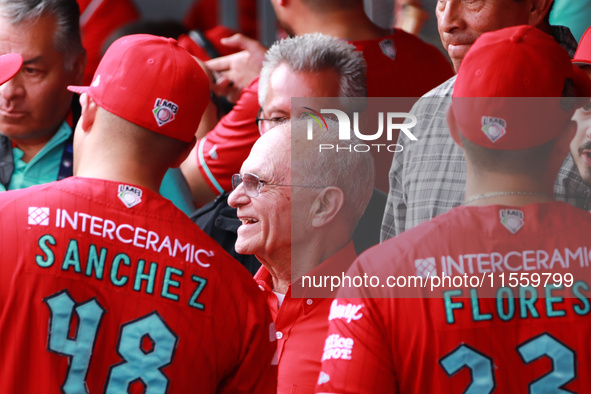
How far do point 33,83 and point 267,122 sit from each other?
36.0 inches

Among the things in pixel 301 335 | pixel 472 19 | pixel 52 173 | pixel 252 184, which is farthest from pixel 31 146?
pixel 472 19

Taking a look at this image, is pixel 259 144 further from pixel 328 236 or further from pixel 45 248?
pixel 45 248

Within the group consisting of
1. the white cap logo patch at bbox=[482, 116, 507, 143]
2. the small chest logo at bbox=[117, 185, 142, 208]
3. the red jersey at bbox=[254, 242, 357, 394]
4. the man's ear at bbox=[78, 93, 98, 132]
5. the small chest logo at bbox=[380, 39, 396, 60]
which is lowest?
the red jersey at bbox=[254, 242, 357, 394]

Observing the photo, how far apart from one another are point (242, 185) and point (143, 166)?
426mm

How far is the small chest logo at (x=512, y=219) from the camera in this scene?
79.1 inches

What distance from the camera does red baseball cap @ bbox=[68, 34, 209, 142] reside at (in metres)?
2.40

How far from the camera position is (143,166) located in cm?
238

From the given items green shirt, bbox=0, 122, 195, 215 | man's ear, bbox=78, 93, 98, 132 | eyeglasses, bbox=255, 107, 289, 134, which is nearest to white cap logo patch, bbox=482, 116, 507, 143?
man's ear, bbox=78, 93, 98, 132

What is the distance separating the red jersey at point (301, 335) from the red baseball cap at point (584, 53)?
34.3 inches

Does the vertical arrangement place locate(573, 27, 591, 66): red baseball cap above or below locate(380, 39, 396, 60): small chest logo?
above

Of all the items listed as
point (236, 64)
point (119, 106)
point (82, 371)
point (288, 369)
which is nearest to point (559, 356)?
point (288, 369)

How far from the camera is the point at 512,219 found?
2012mm

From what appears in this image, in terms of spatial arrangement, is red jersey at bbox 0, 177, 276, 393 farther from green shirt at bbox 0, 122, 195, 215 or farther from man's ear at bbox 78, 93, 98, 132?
green shirt at bbox 0, 122, 195, 215

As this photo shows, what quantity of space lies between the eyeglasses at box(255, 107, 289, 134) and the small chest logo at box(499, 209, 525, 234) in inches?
52.9
